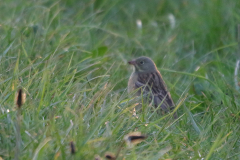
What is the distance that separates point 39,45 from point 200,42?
3.21 meters

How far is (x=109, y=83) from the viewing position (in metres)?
4.61

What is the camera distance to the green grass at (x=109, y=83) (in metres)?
3.36

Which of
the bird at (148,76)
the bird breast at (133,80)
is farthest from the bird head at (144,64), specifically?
the bird breast at (133,80)

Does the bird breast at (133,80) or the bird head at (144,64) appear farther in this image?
the bird head at (144,64)

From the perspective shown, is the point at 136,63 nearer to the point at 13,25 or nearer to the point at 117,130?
the point at 13,25

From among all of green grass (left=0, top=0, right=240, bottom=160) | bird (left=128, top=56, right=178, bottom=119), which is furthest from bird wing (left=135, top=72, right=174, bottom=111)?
green grass (left=0, top=0, right=240, bottom=160)

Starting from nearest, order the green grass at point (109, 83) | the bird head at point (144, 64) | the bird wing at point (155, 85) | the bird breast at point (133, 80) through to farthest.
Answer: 1. the green grass at point (109, 83)
2. the bird breast at point (133, 80)
3. the bird wing at point (155, 85)
4. the bird head at point (144, 64)

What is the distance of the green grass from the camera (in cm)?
336

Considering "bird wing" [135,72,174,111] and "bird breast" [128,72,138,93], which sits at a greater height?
"bird breast" [128,72,138,93]

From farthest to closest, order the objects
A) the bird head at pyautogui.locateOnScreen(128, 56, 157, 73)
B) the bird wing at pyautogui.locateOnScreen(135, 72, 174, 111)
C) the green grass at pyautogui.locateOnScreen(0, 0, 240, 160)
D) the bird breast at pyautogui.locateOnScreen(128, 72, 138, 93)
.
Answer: the bird head at pyautogui.locateOnScreen(128, 56, 157, 73) < the bird wing at pyautogui.locateOnScreen(135, 72, 174, 111) < the bird breast at pyautogui.locateOnScreen(128, 72, 138, 93) < the green grass at pyautogui.locateOnScreen(0, 0, 240, 160)

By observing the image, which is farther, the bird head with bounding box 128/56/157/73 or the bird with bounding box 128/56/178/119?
the bird head with bounding box 128/56/157/73

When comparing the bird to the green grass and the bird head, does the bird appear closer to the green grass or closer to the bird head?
the bird head

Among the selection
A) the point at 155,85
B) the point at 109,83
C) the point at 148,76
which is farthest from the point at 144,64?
the point at 109,83

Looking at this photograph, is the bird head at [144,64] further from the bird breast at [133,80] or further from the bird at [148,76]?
the bird breast at [133,80]
